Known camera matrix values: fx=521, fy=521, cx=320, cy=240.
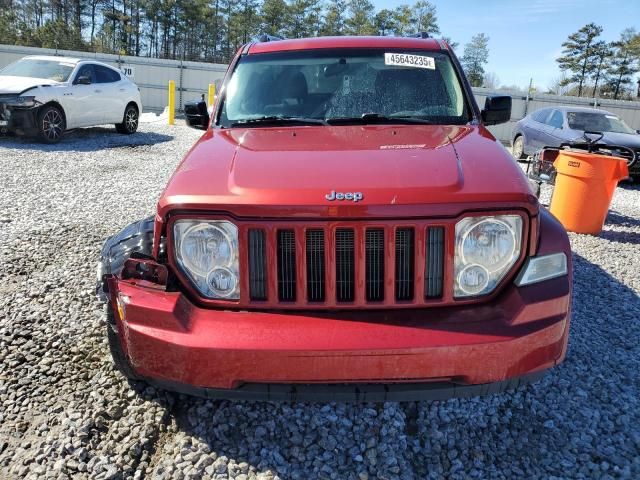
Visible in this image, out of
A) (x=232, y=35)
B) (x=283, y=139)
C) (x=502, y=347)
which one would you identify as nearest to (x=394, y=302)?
(x=502, y=347)

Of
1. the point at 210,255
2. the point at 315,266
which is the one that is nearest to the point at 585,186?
the point at 315,266

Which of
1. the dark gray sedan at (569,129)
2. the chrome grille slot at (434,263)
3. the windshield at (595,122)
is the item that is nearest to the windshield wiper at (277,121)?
the chrome grille slot at (434,263)

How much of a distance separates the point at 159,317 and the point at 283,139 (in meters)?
1.15

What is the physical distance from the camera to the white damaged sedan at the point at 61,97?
10188mm

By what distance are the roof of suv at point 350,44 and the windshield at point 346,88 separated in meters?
0.06

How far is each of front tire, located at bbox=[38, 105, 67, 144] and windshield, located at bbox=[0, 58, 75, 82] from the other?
2.75 feet

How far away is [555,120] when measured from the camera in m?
11.1

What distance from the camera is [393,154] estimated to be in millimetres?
2334

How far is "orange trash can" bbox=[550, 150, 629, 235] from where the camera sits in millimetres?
5977

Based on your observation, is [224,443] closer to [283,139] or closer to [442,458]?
[442,458]

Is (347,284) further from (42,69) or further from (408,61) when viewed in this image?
(42,69)

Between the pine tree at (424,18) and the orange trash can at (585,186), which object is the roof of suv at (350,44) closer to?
the orange trash can at (585,186)

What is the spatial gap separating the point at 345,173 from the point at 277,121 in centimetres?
108

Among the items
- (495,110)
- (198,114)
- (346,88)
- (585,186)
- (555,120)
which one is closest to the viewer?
(346,88)
